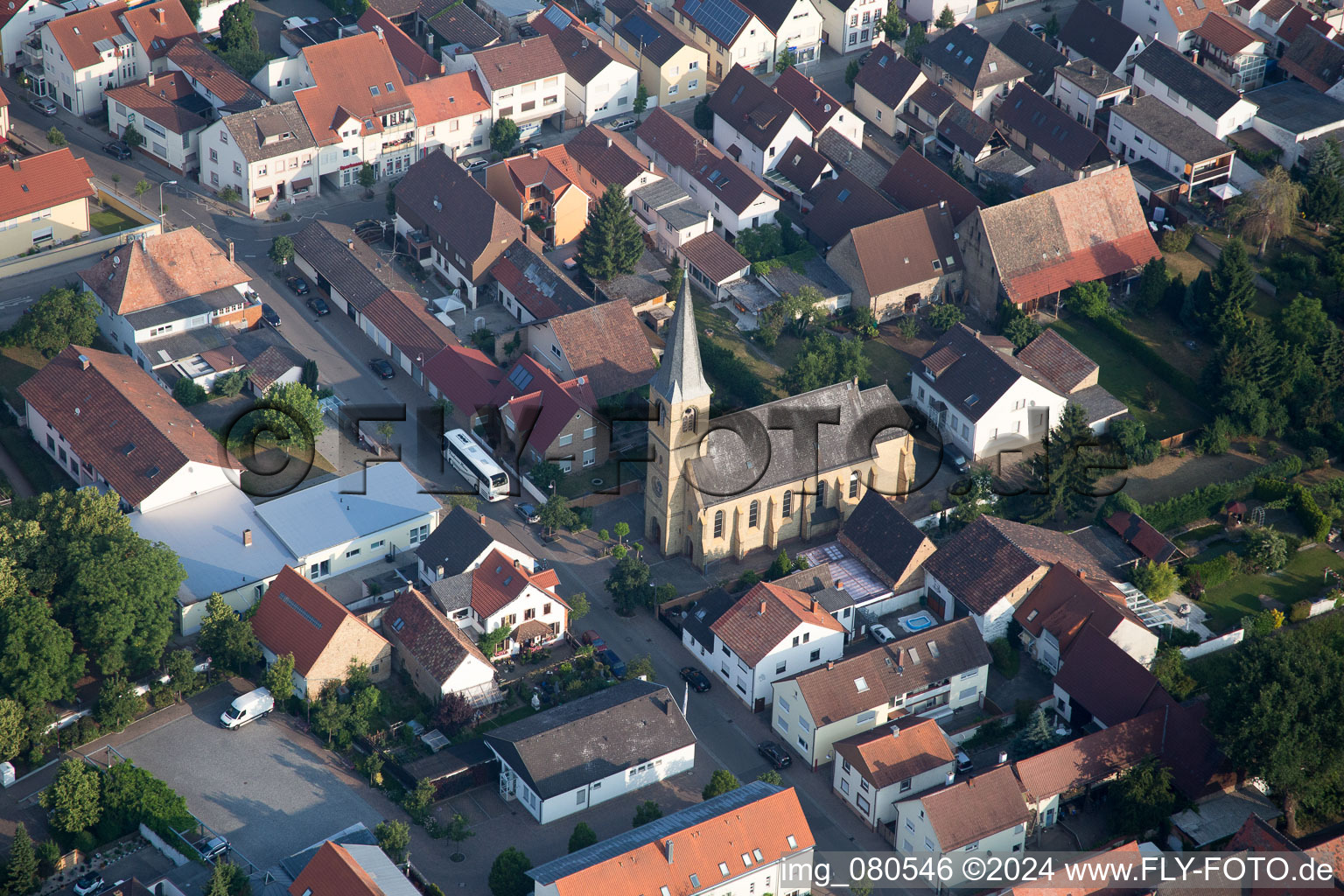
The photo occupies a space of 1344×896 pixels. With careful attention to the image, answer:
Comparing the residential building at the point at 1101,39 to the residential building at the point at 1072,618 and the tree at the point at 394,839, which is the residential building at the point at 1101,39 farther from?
the tree at the point at 394,839

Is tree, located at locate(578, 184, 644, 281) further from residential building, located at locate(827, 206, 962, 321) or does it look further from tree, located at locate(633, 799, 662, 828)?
tree, located at locate(633, 799, 662, 828)

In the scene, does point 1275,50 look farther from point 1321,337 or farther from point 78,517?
point 78,517

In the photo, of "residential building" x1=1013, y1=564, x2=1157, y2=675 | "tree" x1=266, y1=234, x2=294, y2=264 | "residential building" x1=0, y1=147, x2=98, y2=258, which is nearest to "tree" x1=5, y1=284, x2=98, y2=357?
"residential building" x1=0, y1=147, x2=98, y2=258

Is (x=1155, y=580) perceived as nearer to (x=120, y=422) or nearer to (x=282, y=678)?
(x=282, y=678)

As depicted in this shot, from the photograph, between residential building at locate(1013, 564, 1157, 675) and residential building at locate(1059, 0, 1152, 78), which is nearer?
residential building at locate(1013, 564, 1157, 675)

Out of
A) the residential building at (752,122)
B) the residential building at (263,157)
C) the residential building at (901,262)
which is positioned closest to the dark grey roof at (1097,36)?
the residential building at (752,122)

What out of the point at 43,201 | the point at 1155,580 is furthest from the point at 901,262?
the point at 43,201
